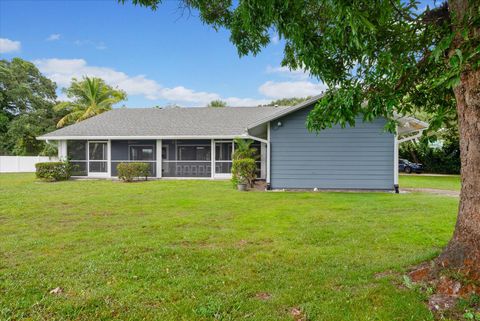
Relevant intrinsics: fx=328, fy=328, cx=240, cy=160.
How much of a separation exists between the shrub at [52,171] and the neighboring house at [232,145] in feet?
3.38

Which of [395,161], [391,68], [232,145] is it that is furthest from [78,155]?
[391,68]

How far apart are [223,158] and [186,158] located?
82.4 inches

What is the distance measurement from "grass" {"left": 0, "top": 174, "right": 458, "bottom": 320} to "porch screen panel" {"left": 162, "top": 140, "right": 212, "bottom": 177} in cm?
915

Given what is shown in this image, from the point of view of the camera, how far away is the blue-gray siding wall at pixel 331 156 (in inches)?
481

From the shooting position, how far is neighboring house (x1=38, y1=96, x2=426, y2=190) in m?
12.3

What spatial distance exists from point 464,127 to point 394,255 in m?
2.13

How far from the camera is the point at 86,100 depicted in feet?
100

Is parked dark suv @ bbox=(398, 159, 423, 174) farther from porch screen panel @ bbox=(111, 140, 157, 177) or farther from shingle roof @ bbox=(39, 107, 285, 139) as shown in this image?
porch screen panel @ bbox=(111, 140, 157, 177)

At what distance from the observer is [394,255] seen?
181 inches

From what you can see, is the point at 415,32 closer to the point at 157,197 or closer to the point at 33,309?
the point at 33,309

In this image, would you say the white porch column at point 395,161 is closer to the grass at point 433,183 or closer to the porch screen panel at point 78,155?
the grass at point 433,183

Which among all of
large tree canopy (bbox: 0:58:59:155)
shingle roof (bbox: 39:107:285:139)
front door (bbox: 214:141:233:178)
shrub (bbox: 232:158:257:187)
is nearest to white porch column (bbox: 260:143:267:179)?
shingle roof (bbox: 39:107:285:139)

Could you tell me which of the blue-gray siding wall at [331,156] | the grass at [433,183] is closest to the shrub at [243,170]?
the blue-gray siding wall at [331,156]

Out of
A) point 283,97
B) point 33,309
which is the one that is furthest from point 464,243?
point 283,97
